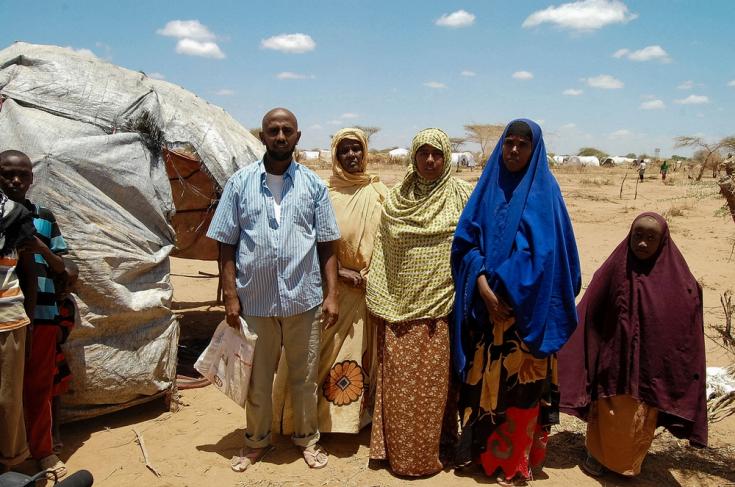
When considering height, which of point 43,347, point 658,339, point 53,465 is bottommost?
point 53,465

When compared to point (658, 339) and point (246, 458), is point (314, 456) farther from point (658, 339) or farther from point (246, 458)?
point (658, 339)

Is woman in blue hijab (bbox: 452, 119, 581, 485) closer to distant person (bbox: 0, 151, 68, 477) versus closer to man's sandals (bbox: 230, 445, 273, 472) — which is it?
man's sandals (bbox: 230, 445, 273, 472)

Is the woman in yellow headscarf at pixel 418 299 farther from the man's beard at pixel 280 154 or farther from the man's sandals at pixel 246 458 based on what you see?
the man's sandals at pixel 246 458

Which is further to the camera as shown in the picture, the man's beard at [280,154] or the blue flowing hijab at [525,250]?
the man's beard at [280,154]

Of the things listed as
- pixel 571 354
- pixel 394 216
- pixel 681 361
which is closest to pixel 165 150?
pixel 394 216

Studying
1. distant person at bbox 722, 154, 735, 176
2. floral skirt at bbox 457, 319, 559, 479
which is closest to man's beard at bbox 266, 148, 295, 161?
floral skirt at bbox 457, 319, 559, 479

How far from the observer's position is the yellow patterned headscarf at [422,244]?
302cm

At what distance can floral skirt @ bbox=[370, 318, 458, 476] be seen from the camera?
306 centimetres

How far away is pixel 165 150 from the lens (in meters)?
3.99

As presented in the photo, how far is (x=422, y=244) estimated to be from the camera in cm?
303

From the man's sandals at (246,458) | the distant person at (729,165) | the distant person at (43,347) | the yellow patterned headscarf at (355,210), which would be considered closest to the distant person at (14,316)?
the distant person at (43,347)

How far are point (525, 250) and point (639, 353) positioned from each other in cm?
92

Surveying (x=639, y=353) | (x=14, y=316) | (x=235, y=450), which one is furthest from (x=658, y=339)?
(x=14, y=316)

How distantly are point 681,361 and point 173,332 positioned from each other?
3190mm
